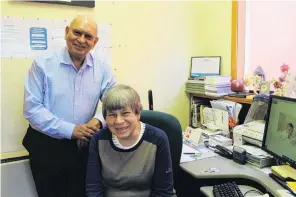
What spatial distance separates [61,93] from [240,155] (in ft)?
3.95

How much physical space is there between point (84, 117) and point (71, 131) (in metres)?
0.17

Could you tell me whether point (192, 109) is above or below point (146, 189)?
above

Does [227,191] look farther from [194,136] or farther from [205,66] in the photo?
[205,66]

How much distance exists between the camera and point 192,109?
9.04ft

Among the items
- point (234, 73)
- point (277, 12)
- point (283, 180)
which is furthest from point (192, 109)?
point (283, 180)

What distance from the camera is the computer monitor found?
4.86ft

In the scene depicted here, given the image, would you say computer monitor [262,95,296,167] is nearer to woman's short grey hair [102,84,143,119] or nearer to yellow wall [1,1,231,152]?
woman's short grey hair [102,84,143,119]

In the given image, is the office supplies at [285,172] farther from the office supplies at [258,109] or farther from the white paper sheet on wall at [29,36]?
the white paper sheet on wall at [29,36]

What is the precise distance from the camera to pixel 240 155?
5.82 feet

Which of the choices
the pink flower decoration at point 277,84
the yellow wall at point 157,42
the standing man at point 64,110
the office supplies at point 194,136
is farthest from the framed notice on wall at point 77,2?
the pink flower decoration at point 277,84

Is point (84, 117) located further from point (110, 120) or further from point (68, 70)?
point (110, 120)

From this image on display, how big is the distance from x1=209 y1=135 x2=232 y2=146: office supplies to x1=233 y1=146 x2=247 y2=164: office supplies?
293 millimetres

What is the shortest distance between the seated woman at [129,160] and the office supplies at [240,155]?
57cm

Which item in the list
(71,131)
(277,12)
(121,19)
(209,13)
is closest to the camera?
(71,131)
